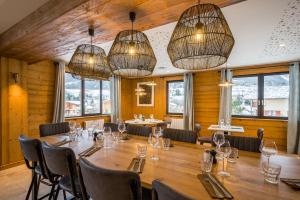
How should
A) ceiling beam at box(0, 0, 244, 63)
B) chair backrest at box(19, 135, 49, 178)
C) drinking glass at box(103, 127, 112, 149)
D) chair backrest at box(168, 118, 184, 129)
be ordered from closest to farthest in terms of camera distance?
ceiling beam at box(0, 0, 244, 63) → chair backrest at box(19, 135, 49, 178) → drinking glass at box(103, 127, 112, 149) → chair backrest at box(168, 118, 184, 129)

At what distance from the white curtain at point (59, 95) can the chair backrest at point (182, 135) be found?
3.12 metres

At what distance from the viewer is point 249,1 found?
2029 mm

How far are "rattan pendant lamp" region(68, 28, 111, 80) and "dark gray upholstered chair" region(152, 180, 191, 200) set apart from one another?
1821mm

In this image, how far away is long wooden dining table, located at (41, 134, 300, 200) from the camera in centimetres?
109

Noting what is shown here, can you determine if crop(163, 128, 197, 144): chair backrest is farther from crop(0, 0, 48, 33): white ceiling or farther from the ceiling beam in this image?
crop(0, 0, 48, 33): white ceiling

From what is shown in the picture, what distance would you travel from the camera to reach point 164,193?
803mm

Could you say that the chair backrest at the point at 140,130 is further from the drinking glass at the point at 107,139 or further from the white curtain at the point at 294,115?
the white curtain at the point at 294,115

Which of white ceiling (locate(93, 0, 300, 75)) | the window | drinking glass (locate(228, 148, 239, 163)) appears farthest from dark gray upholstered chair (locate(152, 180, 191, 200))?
the window

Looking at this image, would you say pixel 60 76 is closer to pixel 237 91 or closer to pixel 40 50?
pixel 40 50

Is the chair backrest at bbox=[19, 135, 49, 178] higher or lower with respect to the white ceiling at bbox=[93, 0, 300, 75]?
lower

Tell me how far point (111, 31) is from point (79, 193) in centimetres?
193

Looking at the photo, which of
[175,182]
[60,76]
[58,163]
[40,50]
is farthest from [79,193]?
[60,76]

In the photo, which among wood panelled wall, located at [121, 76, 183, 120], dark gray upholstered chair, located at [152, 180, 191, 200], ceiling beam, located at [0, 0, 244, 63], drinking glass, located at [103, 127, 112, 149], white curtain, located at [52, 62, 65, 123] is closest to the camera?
dark gray upholstered chair, located at [152, 180, 191, 200]

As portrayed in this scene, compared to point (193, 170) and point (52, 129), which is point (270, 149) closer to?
point (193, 170)
